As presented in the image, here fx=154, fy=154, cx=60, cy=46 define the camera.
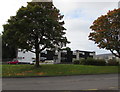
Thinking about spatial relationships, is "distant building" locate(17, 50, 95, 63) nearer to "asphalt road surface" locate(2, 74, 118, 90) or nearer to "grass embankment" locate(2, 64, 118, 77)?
"grass embankment" locate(2, 64, 118, 77)

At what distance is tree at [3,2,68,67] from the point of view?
61.2 feet

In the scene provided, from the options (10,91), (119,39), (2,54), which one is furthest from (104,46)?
(2,54)

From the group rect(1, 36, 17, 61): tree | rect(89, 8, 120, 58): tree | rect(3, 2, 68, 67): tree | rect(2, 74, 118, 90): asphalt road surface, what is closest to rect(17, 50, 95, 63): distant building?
rect(1, 36, 17, 61): tree

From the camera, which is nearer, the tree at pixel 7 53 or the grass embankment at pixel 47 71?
the grass embankment at pixel 47 71

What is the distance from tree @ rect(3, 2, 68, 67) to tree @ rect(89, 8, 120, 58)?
6329 mm

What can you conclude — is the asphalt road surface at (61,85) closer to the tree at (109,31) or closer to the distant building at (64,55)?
the tree at (109,31)

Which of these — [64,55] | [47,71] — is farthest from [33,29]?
[64,55]

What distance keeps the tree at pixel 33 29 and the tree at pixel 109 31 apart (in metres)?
6.33

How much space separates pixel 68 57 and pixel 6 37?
45899 millimetres

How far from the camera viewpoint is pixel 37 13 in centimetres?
1936

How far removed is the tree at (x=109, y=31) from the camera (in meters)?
22.8

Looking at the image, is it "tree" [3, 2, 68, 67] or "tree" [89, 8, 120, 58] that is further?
"tree" [89, 8, 120, 58]

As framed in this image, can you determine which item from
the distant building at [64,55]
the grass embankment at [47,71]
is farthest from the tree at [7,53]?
the grass embankment at [47,71]

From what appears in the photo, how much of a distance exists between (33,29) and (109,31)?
38.2ft
